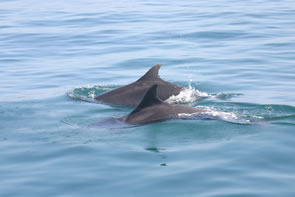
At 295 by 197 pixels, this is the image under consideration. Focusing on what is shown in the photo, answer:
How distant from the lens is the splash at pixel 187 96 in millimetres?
12664

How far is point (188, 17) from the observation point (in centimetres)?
2653

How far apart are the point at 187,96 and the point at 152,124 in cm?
271

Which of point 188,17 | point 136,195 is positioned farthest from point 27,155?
point 188,17

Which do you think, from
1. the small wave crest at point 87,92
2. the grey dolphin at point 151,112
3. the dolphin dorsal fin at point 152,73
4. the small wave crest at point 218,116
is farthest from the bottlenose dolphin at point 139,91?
the small wave crest at point 218,116

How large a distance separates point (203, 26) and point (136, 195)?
1697 centimetres

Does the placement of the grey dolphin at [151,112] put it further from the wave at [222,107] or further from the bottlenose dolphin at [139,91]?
the bottlenose dolphin at [139,91]

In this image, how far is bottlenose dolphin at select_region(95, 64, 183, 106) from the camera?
491 inches

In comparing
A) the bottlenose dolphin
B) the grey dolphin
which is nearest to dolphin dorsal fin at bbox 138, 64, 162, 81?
the bottlenose dolphin

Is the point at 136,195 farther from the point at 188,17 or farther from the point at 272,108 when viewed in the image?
the point at 188,17

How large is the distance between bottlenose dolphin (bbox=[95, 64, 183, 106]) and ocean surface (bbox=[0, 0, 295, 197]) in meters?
0.24

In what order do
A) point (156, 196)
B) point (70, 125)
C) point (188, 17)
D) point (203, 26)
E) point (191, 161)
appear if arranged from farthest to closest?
point (188, 17) → point (203, 26) → point (70, 125) → point (191, 161) → point (156, 196)

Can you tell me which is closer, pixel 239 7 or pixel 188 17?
pixel 188 17

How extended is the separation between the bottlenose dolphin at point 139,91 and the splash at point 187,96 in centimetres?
9

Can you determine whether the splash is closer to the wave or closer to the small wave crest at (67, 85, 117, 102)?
the wave
